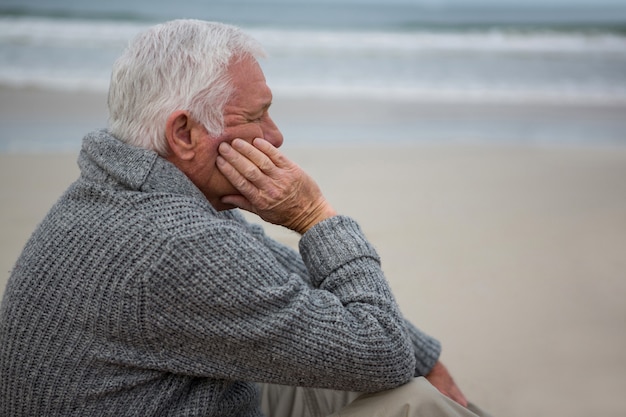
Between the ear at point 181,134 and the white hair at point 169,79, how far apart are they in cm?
2

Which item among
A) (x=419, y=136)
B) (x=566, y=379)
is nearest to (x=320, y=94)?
(x=419, y=136)

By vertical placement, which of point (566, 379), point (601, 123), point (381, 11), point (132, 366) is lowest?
point (566, 379)

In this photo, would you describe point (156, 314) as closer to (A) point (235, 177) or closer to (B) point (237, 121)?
(A) point (235, 177)

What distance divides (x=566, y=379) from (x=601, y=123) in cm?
486

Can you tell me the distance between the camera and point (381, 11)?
720 inches

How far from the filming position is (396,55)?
11102 millimetres

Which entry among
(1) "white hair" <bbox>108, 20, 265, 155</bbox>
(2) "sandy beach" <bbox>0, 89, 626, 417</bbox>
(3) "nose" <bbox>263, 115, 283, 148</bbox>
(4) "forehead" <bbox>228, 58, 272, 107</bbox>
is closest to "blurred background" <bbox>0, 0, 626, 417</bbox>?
(2) "sandy beach" <bbox>0, 89, 626, 417</bbox>

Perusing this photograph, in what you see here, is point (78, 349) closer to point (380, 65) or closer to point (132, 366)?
point (132, 366)

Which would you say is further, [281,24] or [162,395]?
[281,24]

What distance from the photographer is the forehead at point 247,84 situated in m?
1.99

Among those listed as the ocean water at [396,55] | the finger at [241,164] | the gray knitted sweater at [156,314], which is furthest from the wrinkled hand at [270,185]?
the ocean water at [396,55]

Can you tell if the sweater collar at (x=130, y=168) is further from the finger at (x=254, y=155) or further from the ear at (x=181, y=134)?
the finger at (x=254, y=155)

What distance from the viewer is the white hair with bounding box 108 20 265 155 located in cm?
192

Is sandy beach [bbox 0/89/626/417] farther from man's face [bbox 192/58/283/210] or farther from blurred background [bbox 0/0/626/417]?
man's face [bbox 192/58/283/210]
